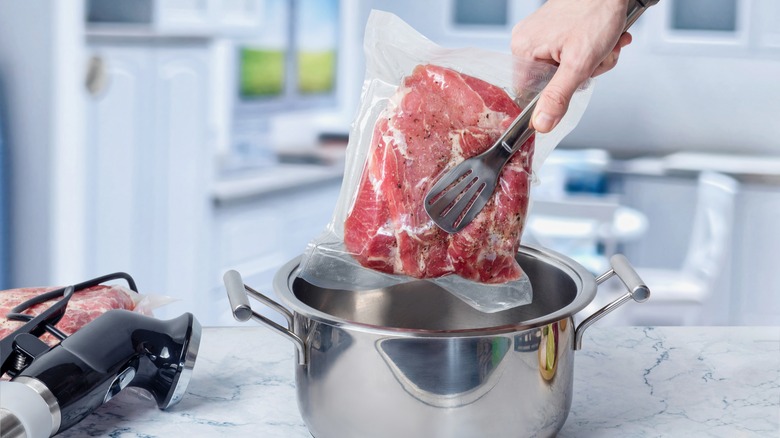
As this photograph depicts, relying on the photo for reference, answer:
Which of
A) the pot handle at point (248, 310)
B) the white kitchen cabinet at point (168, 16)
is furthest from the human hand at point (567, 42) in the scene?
the white kitchen cabinet at point (168, 16)

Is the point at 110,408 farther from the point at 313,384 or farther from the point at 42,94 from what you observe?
the point at 42,94

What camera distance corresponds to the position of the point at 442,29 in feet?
13.8

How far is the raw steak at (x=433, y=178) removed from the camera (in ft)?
2.97

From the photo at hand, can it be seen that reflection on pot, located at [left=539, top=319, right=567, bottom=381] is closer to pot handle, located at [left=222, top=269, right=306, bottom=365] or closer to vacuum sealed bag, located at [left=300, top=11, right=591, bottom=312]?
vacuum sealed bag, located at [left=300, top=11, right=591, bottom=312]

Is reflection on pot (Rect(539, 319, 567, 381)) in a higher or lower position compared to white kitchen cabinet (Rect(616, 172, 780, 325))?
higher

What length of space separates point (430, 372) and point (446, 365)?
2 cm

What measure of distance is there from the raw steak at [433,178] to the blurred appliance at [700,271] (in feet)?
7.59

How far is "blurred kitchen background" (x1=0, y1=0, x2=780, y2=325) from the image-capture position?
2.84m

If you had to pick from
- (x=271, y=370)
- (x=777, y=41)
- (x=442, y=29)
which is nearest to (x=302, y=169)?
(x=442, y=29)

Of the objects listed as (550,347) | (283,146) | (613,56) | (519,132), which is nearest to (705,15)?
(283,146)

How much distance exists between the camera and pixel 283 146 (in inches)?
152

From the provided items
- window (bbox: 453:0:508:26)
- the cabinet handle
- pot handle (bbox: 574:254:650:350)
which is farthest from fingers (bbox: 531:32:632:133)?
window (bbox: 453:0:508:26)

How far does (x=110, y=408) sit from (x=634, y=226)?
9.52 feet

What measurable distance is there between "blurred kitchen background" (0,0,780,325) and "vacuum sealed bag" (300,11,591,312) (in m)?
1.68
